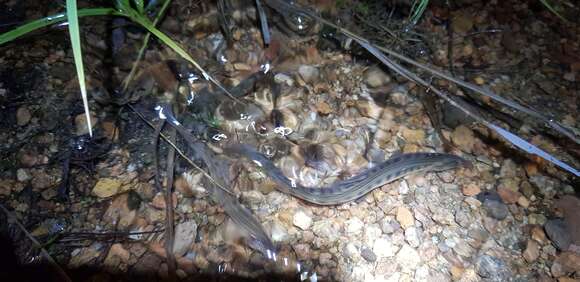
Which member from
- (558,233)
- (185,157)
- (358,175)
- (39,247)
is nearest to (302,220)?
(358,175)

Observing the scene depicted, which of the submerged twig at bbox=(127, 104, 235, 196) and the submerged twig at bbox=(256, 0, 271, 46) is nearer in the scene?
the submerged twig at bbox=(127, 104, 235, 196)

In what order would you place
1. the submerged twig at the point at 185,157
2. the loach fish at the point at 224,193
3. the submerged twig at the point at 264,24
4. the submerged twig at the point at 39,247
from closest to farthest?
the submerged twig at the point at 39,247, the loach fish at the point at 224,193, the submerged twig at the point at 185,157, the submerged twig at the point at 264,24

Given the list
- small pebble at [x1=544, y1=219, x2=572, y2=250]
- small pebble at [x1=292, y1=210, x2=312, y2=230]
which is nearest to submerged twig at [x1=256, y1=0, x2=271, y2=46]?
small pebble at [x1=292, y1=210, x2=312, y2=230]

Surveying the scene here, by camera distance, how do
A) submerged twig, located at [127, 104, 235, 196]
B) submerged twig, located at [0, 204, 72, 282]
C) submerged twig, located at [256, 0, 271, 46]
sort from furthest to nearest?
submerged twig, located at [256, 0, 271, 46]
submerged twig, located at [127, 104, 235, 196]
submerged twig, located at [0, 204, 72, 282]

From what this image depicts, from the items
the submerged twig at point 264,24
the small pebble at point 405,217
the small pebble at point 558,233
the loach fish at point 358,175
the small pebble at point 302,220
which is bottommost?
the small pebble at point 558,233

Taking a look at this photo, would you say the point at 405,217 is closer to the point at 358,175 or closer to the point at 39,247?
the point at 358,175

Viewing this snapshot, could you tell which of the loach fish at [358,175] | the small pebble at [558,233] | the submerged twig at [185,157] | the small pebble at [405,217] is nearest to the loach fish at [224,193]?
the submerged twig at [185,157]

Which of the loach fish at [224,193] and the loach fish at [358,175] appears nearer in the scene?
the loach fish at [224,193]

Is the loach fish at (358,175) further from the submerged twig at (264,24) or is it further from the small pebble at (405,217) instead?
the submerged twig at (264,24)

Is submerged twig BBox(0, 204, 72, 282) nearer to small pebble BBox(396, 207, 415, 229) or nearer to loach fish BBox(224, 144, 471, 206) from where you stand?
loach fish BBox(224, 144, 471, 206)
